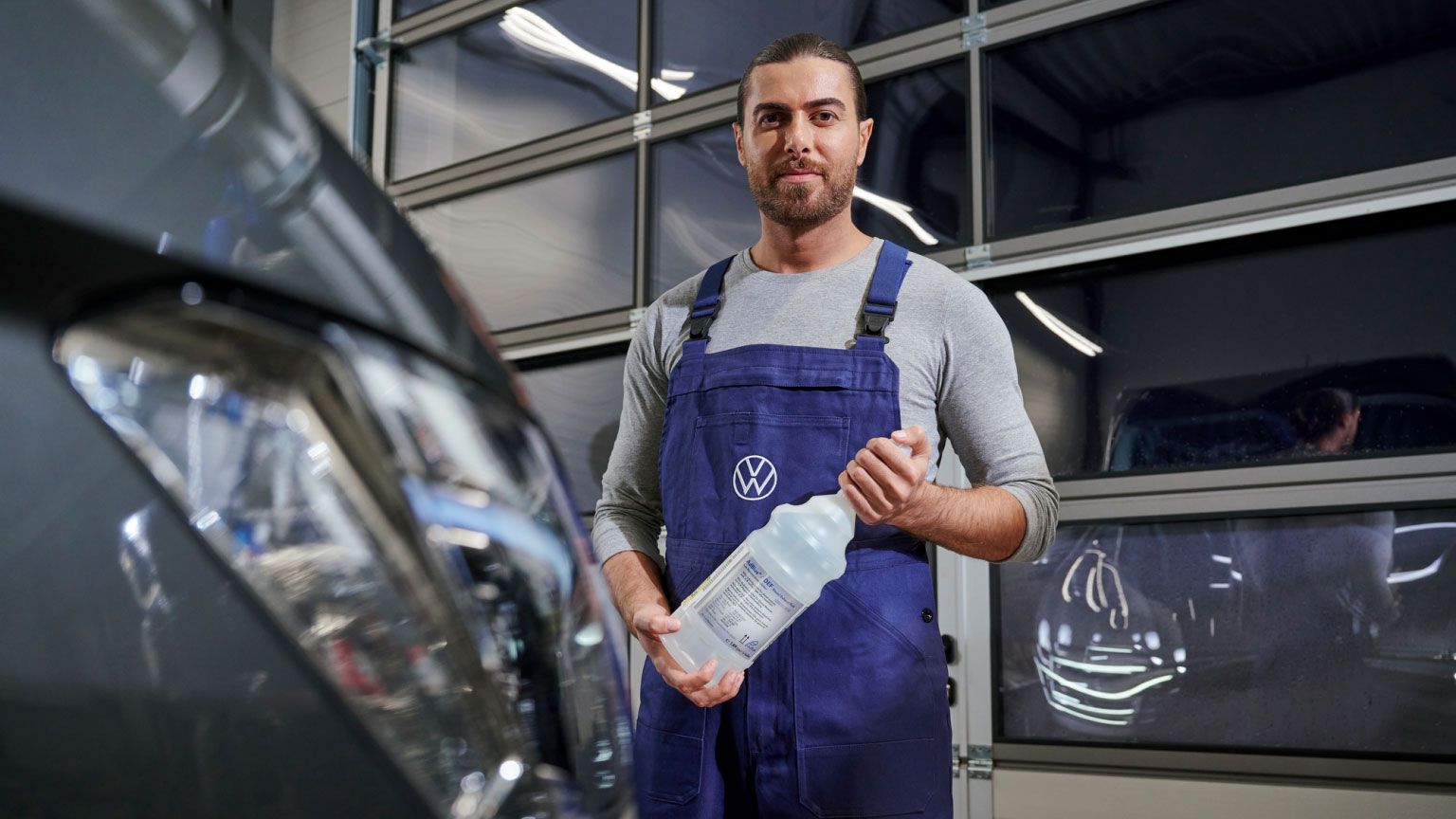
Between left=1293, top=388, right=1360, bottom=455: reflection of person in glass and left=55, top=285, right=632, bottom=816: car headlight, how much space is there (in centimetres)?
191

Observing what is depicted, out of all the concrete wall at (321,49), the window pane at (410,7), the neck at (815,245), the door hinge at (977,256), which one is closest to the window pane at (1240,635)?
the door hinge at (977,256)

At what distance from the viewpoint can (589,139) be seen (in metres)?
3.19

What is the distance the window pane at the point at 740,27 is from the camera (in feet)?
8.63

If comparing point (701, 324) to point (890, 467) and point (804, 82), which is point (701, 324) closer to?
point (804, 82)

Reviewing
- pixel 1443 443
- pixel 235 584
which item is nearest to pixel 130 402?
pixel 235 584

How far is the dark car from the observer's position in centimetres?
29

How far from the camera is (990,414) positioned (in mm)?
1261

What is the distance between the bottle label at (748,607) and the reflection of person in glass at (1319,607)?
1.33 m

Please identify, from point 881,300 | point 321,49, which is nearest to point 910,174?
point 881,300

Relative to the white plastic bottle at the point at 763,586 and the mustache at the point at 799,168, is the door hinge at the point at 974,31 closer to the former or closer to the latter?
the mustache at the point at 799,168

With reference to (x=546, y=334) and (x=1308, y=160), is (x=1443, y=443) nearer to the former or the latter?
(x=1308, y=160)

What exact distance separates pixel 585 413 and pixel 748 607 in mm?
2146

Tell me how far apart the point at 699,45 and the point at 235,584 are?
2837mm

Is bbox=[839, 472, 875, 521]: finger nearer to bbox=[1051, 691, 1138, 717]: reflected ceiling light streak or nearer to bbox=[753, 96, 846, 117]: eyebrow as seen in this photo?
bbox=[753, 96, 846, 117]: eyebrow
